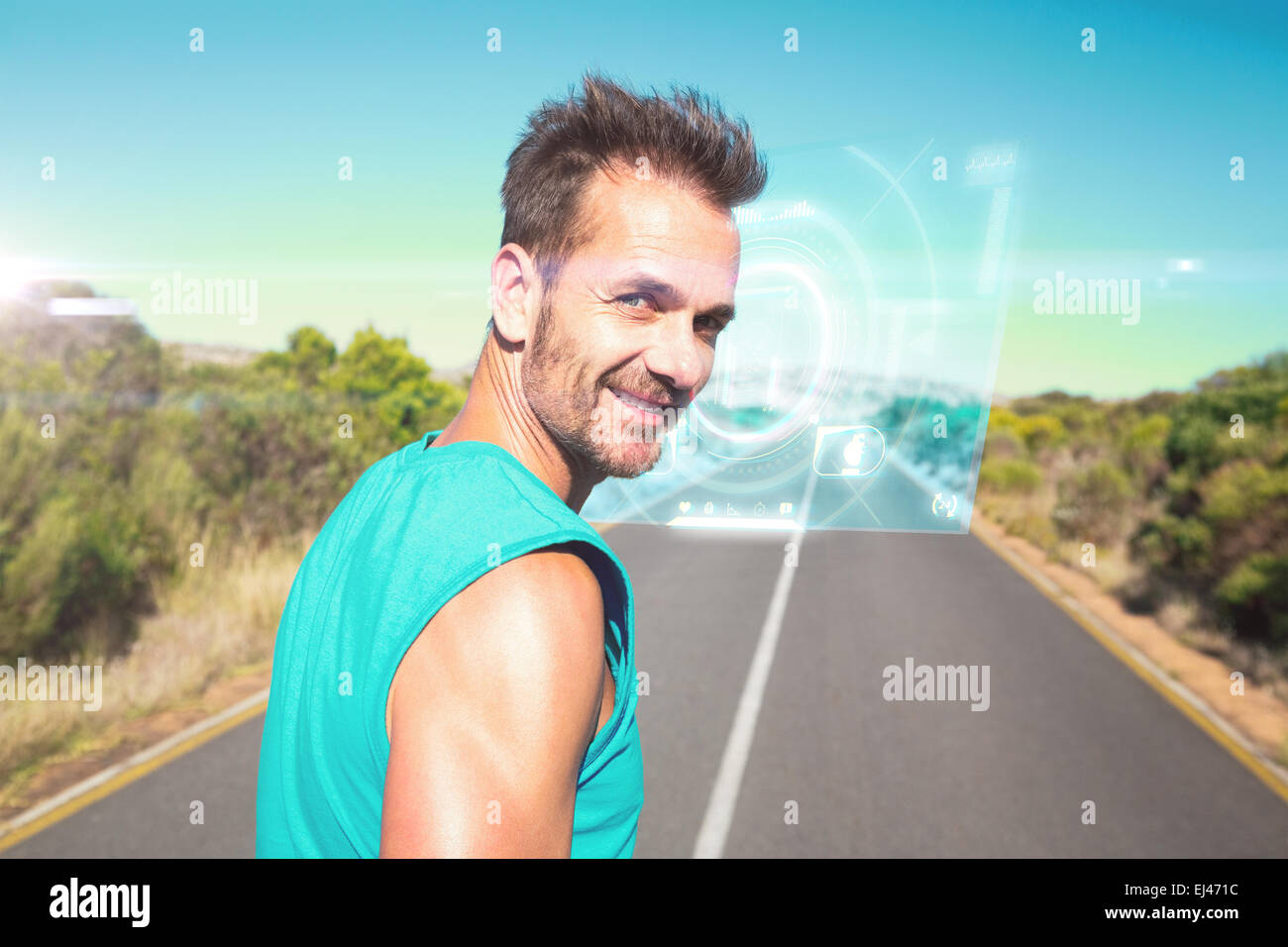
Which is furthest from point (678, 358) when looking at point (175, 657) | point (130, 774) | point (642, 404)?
point (175, 657)

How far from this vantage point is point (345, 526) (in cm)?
113

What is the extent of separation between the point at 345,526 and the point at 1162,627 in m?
12.1

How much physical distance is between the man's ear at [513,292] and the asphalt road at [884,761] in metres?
4.18

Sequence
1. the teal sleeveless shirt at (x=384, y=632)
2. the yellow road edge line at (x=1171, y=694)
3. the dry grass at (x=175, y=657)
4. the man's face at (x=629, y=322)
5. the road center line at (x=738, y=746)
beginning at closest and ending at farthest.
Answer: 1. the teal sleeveless shirt at (x=384, y=632)
2. the man's face at (x=629, y=322)
3. the road center line at (x=738, y=746)
4. the dry grass at (x=175, y=657)
5. the yellow road edge line at (x=1171, y=694)

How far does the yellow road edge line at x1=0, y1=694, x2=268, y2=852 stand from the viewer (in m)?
4.50

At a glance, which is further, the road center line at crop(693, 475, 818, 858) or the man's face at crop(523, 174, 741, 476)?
the road center line at crop(693, 475, 818, 858)

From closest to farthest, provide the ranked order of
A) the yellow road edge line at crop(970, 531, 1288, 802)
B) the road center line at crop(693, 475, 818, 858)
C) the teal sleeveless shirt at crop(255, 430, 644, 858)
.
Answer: the teal sleeveless shirt at crop(255, 430, 644, 858) → the road center line at crop(693, 475, 818, 858) → the yellow road edge line at crop(970, 531, 1288, 802)

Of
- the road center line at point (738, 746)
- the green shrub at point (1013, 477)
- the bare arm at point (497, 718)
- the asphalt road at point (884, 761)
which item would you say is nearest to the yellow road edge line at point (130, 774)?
the asphalt road at point (884, 761)

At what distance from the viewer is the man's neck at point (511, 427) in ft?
3.99

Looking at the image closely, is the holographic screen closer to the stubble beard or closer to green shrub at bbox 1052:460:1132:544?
the stubble beard

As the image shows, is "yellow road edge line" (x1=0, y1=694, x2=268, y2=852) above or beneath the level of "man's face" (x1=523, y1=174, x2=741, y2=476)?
beneath

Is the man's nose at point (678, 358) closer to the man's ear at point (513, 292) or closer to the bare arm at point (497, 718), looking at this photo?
the man's ear at point (513, 292)

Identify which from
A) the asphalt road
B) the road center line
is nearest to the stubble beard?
the road center line

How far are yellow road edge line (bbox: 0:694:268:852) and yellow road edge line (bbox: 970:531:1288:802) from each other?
25.0ft
